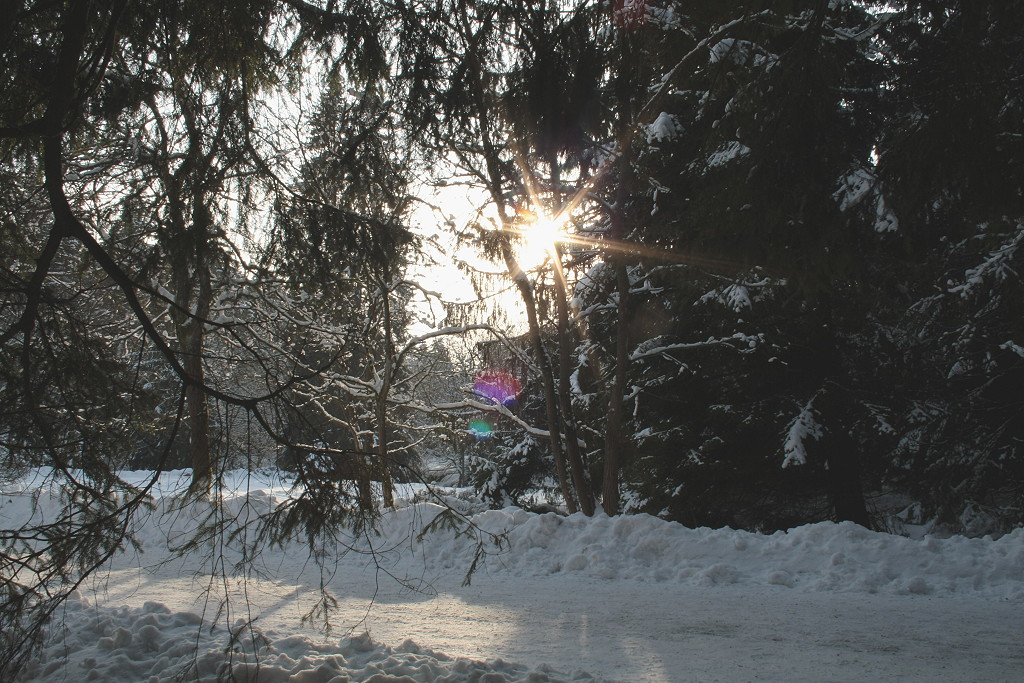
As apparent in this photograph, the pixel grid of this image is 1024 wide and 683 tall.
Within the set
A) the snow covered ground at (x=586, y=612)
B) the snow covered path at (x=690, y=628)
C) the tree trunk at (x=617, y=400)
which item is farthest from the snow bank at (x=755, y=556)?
the tree trunk at (x=617, y=400)

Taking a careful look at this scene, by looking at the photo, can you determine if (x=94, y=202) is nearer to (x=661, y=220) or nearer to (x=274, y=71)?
(x=274, y=71)

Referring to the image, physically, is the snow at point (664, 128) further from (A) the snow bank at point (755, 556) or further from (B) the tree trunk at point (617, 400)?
(A) the snow bank at point (755, 556)

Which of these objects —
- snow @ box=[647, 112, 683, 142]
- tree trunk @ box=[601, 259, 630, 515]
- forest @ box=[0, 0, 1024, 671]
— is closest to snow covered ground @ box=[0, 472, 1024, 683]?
forest @ box=[0, 0, 1024, 671]

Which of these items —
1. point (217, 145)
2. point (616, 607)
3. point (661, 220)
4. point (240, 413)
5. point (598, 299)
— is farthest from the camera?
point (598, 299)

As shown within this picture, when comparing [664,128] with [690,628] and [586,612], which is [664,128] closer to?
[586,612]

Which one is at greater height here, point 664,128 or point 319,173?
point 664,128

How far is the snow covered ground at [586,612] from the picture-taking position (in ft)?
13.7

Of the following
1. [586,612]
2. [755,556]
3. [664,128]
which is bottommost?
[586,612]

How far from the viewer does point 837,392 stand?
11688mm

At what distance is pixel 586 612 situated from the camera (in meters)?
6.16

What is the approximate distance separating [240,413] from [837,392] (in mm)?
10842

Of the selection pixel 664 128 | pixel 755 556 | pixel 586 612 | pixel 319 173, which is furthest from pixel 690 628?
pixel 664 128

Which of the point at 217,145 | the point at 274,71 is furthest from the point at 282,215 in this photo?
the point at 274,71

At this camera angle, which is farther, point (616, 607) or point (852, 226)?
point (616, 607)
